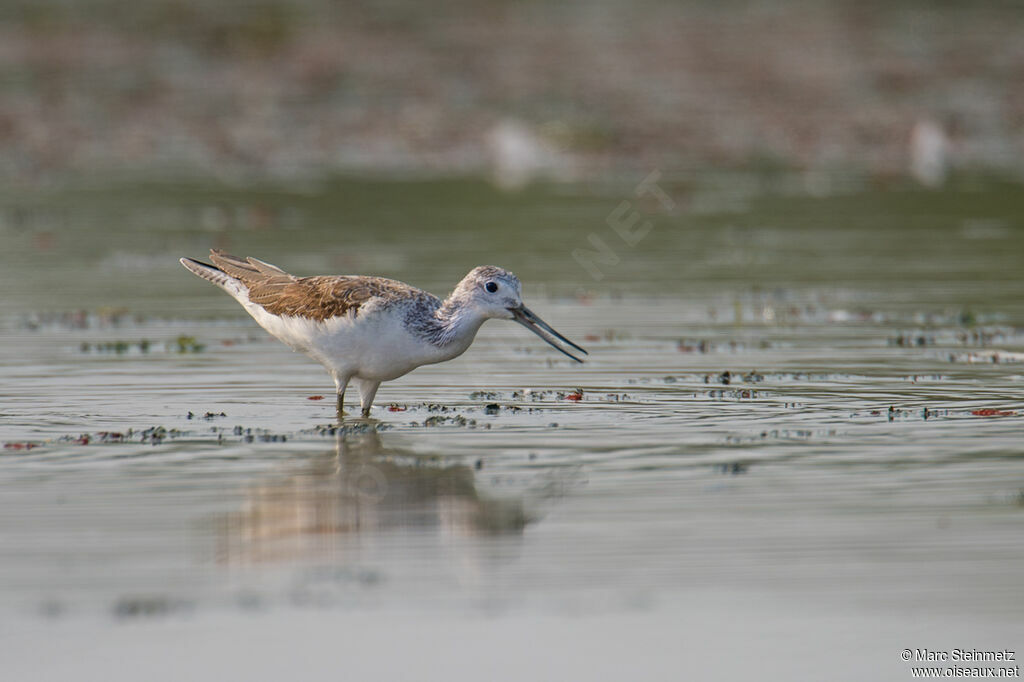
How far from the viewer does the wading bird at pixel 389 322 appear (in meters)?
11.6

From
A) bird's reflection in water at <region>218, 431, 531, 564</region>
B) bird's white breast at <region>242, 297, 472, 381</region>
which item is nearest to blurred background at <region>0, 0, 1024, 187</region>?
bird's white breast at <region>242, 297, 472, 381</region>

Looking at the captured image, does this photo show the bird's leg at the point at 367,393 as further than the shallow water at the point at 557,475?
Yes

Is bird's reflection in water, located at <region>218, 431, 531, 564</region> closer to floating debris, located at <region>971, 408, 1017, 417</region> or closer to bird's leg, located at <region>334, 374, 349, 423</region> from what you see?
bird's leg, located at <region>334, 374, 349, 423</region>

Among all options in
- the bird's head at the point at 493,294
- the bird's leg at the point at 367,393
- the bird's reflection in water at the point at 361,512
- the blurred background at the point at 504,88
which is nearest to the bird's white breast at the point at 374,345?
the bird's leg at the point at 367,393

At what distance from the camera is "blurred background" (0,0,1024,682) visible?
7160mm

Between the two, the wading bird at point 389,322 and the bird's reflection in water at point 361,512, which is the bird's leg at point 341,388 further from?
the bird's reflection in water at point 361,512

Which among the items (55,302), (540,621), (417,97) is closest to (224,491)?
(540,621)

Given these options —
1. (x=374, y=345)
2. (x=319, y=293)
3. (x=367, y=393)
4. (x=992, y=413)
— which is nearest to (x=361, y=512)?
(x=374, y=345)

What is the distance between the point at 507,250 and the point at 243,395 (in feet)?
32.4

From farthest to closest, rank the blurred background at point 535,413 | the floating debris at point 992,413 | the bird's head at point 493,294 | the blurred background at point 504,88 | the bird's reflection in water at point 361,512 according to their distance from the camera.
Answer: the blurred background at point 504,88 → the bird's head at point 493,294 → the floating debris at point 992,413 → the bird's reflection in water at point 361,512 → the blurred background at point 535,413

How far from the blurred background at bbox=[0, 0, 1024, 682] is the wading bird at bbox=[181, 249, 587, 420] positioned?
1.44 ft

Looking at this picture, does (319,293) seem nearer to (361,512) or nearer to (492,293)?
(492,293)

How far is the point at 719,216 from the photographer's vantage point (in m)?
25.8

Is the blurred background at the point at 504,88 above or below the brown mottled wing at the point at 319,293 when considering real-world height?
above
